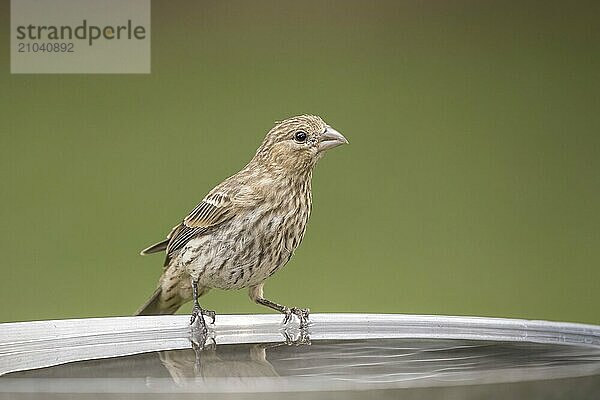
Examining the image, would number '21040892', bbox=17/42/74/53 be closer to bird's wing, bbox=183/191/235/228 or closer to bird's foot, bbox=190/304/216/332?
bird's wing, bbox=183/191/235/228

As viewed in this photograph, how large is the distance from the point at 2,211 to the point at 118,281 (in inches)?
14.4

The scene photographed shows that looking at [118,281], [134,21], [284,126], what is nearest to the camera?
[284,126]

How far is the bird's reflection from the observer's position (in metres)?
0.76

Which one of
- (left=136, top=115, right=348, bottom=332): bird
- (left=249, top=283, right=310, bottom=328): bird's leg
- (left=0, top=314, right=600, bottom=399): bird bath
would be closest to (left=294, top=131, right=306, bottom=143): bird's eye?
(left=136, top=115, right=348, bottom=332): bird

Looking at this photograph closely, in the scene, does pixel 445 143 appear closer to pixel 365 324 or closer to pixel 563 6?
pixel 563 6

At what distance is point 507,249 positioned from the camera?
315 centimetres

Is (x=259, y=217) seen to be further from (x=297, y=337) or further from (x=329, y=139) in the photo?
(x=297, y=337)

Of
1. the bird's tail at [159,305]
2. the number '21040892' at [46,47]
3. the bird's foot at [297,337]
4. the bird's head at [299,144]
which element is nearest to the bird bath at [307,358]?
the bird's foot at [297,337]

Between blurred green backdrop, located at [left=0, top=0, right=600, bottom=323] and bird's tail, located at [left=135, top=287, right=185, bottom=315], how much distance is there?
103cm

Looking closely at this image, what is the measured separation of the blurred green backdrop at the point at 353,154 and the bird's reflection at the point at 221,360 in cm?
188

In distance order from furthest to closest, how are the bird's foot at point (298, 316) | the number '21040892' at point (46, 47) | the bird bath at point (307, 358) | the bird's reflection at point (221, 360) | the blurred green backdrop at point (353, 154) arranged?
the blurred green backdrop at point (353, 154) < the number '21040892' at point (46, 47) < the bird's foot at point (298, 316) < the bird's reflection at point (221, 360) < the bird bath at point (307, 358)

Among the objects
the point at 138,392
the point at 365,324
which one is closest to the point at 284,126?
the point at 365,324

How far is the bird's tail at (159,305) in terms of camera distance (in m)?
1.91

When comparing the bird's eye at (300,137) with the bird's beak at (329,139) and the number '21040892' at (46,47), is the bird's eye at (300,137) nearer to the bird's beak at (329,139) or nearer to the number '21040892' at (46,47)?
the bird's beak at (329,139)
